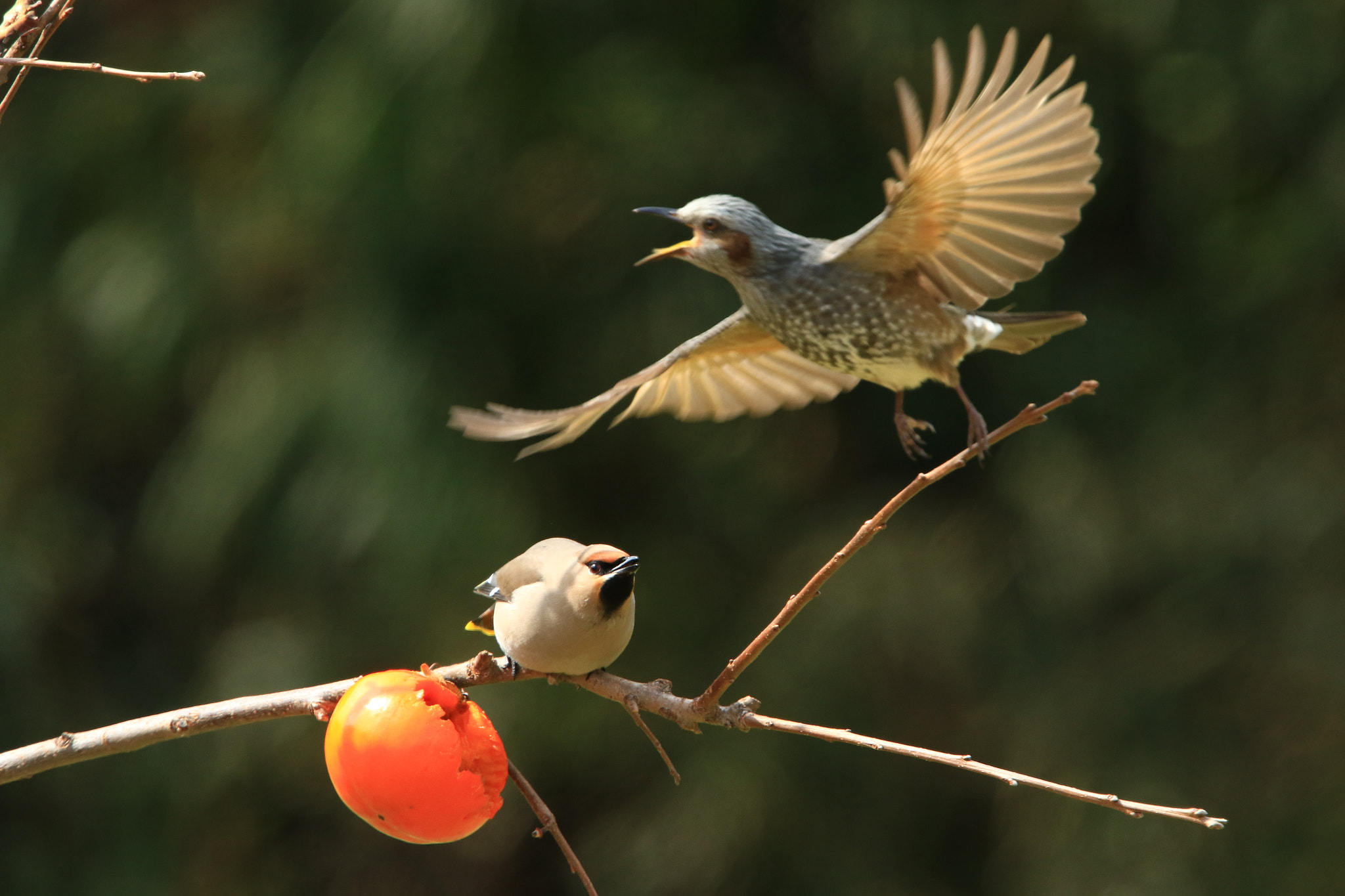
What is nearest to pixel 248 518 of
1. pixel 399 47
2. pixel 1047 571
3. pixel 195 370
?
pixel 195 370

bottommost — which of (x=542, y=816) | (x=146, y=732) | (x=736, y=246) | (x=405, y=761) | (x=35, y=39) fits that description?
(x=542, y=816)

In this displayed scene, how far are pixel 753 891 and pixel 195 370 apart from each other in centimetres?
276

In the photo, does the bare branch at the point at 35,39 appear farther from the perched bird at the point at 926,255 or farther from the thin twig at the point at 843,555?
the thin twig at the point at 843,555

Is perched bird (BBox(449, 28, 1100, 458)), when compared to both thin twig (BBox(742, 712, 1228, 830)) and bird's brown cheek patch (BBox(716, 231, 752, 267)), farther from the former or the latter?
thin twig (BBox(742, 712, 1228, 830))

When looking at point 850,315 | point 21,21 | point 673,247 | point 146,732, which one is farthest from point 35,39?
point 850,315

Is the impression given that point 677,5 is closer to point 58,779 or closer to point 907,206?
point 907,206

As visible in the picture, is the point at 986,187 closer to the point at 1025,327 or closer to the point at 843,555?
the point at 1025,327

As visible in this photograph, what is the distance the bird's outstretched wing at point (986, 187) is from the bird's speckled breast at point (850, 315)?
35 mm

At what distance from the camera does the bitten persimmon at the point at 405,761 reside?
1471mm

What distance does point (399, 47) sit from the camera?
4.31m

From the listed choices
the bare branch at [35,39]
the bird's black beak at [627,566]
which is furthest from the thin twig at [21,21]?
the bird's black beak at [627,566]

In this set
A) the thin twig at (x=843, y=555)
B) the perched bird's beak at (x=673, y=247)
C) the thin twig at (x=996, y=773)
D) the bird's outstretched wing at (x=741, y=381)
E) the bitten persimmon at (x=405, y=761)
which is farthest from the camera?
the bird's outstretched wing at (x=741, y=381)

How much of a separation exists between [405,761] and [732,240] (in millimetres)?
964

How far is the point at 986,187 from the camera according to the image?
1.88 m
